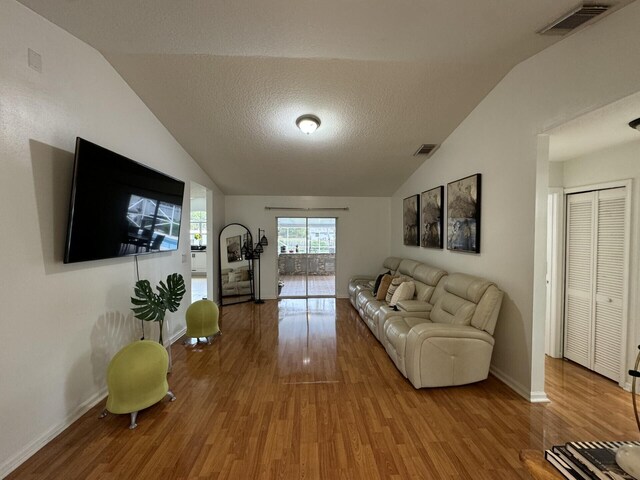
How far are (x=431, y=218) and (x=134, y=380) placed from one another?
4090 millimetres

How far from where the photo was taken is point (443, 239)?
151 inches

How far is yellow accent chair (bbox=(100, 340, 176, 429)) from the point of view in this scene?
2002mm

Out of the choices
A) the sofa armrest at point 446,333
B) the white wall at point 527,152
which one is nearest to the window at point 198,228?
the sofa armrest at point 446,333

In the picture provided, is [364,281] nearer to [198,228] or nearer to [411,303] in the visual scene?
[411,303]

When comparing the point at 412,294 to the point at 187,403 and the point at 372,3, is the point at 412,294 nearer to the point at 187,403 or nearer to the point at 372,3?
the point at 187,403

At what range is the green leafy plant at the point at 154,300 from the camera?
2.49 m

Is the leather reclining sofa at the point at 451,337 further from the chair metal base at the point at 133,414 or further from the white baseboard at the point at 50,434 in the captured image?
the white baseboard at the point at 50,434

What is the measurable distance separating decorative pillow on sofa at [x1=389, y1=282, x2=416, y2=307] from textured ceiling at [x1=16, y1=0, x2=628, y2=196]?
80.9 inches

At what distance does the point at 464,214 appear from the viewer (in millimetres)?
3236

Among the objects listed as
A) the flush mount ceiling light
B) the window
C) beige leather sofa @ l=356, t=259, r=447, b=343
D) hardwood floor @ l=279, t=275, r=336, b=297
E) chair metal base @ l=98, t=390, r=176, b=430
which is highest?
the flush mount ceiling light

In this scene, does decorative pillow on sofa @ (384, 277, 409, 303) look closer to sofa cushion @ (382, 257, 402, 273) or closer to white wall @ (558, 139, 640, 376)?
sofa cushion @ (382, 257, 402, 273)

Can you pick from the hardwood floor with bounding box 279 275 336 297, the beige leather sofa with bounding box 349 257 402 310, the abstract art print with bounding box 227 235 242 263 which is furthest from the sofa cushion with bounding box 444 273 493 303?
the abstract art print with bounding box 227 235 242 263

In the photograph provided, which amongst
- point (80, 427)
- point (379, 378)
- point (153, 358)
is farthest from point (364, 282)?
point (80, 427)

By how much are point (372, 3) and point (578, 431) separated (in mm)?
3349
